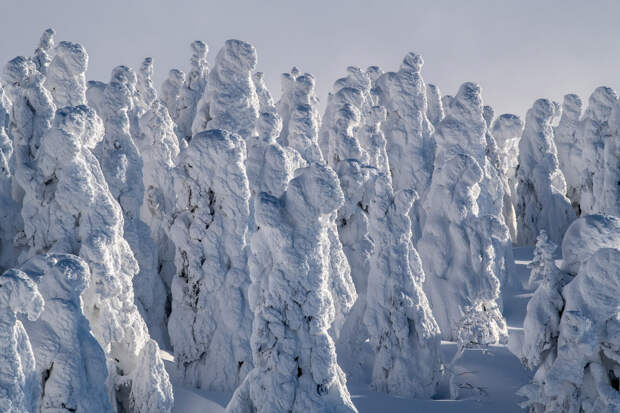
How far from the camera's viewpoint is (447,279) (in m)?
22.3

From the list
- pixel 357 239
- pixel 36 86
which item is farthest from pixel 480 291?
pixel 36 86

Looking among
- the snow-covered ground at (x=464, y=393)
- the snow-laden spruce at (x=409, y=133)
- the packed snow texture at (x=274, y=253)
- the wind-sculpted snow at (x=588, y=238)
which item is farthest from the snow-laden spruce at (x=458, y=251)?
the wind-sculpted snow at (x=588, y=238)

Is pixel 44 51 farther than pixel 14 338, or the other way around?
pixel 44 51

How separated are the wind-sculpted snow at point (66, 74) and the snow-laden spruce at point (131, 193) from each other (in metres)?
0.97

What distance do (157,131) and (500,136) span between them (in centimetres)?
1758

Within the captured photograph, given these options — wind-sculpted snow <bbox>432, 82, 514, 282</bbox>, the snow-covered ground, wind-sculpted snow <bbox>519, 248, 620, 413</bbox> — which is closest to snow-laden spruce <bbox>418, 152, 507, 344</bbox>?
the snow-covered ground

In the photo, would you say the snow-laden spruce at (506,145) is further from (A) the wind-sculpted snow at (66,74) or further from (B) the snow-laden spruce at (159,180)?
(A) the wind-sculpted snow at (66,74)

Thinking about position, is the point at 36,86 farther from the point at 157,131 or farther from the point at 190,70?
the point at 190,70

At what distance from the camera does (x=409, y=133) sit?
108 ft

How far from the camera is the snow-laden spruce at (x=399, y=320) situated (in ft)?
56.9

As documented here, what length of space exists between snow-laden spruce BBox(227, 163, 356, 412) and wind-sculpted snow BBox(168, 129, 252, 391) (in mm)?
5756

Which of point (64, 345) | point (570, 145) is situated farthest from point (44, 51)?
point (570, 145)

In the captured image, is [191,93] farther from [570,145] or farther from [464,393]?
[464,393]

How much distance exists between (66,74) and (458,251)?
13.5 m
